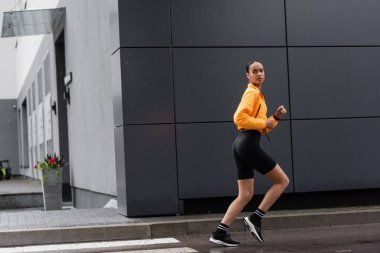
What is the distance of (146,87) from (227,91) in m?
1.24

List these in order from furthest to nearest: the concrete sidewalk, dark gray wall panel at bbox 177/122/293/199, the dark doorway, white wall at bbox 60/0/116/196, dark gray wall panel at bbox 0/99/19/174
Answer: dark gray wall panel at bbox 0/99/19/174 → the dark doorway → white wall at bbox 60/0/116/196 → dark gray wall panel at bbox 177/122/293/199 → the concrete sidewalk

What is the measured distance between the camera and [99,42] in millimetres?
13141

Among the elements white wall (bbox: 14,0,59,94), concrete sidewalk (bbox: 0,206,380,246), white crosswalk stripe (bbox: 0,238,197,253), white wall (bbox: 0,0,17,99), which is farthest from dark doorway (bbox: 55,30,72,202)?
white wall (bbox: 0,0,17,99)

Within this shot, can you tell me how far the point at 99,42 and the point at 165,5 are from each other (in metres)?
3.52

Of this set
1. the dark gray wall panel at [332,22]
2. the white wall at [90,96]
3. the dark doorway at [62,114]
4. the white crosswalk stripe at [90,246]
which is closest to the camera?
the white crosswalk stripe at [90,246]

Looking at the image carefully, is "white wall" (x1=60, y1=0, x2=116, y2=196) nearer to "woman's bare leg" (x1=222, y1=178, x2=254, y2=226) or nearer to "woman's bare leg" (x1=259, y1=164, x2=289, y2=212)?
"woman's bare leg" (x1=222, y1=178, x2=254, y2=226)

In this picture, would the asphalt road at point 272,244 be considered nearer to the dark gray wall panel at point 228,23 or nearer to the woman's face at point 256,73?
the woman's face at point 256,73

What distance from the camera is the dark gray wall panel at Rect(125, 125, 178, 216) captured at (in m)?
9.74

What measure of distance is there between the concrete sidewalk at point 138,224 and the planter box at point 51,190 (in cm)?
584

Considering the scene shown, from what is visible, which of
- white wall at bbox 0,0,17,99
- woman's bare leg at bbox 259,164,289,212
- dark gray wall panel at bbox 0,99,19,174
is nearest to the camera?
woman's bare leg at bbox 259,164,289,212

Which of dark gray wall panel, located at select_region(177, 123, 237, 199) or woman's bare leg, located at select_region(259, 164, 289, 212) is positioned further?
dark gray wall panel, located at select_region(177, 123, 237, 199)

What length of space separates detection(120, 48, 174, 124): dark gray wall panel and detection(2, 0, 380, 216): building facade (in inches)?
0.6

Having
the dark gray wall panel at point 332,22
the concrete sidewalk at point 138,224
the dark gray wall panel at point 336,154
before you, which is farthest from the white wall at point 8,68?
the dark gray wall panel at point 336,154

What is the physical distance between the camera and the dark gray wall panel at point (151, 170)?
9742 millimetres
